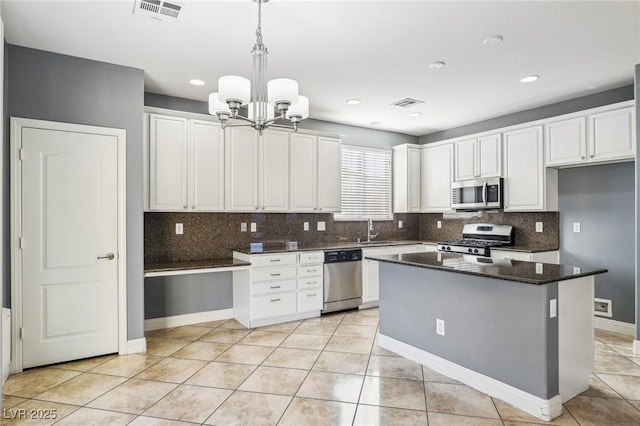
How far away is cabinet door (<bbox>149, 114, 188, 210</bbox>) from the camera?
398cm

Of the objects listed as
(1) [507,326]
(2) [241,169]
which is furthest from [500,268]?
(2) [241,169]

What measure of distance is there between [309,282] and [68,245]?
100.0 inches

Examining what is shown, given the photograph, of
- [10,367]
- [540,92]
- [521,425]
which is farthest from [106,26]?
[540,92]

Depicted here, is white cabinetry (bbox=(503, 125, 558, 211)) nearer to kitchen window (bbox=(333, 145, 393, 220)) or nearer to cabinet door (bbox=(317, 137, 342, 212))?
kitchen window (bbox=(333, 145, 393, 220))

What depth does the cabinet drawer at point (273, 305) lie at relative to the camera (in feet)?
14.1

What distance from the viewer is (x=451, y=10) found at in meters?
2.58

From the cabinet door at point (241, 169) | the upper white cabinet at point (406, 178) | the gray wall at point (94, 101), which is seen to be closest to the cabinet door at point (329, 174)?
the cabinet door at point (241, 169)

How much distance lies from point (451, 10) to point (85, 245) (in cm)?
345

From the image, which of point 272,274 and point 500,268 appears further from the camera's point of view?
point 272,274

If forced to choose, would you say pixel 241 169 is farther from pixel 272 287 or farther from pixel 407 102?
pixel 407 102

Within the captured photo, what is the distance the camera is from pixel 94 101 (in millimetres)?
3395

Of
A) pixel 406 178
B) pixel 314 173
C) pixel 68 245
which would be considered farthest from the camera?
pixel 406 178

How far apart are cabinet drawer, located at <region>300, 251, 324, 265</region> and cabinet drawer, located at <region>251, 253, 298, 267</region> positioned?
96 mm

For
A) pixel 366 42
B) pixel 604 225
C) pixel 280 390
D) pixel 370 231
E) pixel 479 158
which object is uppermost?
pixel 366 42
